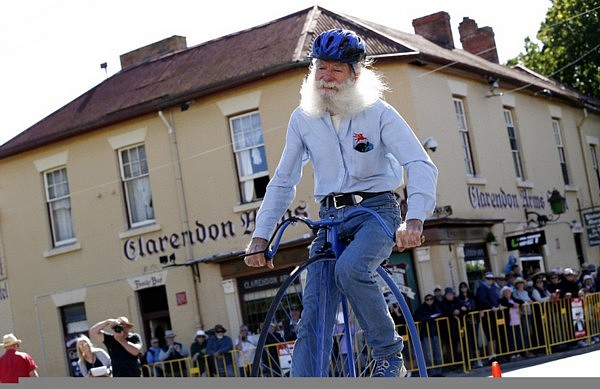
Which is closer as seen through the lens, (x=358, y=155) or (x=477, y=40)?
(x=358, y=155)

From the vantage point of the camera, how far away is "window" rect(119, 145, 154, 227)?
90.6 feet

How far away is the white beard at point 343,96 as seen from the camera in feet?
20.1

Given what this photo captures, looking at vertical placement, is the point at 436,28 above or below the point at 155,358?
above

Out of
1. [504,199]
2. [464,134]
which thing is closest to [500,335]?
[464,134]

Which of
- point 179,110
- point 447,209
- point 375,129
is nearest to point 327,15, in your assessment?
point 179,110

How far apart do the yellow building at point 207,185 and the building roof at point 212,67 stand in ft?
0.21

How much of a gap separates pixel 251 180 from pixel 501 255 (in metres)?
6.86

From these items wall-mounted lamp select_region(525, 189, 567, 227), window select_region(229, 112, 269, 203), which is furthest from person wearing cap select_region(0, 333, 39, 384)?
wall-mounted lamp select_region(525, 189, 567, 227)

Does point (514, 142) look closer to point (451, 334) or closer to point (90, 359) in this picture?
point (451, 334)

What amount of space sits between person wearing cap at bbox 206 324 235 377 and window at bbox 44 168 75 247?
7381 mm

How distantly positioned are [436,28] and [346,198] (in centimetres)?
2744

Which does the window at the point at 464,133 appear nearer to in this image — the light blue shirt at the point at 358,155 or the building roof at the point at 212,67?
the building roof at the point at 212,67

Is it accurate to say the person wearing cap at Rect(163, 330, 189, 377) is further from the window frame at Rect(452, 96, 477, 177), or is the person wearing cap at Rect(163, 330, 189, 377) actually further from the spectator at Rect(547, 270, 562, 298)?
the window frame at Rect(452, 96, 477, 177)

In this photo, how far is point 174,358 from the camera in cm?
2381
